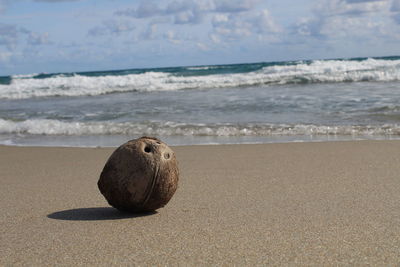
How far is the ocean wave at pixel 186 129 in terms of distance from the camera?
9.76 meters

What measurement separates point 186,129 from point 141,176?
6.63 m

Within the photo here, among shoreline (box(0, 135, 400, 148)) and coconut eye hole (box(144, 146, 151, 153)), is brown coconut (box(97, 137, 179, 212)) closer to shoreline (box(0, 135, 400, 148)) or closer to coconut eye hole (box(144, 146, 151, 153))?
coconut eye hole (box(144, 146, 151, 153))

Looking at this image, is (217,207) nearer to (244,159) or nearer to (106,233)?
(106,233)

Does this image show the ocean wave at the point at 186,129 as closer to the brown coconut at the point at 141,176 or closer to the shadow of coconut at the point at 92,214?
the shadow of coconut at the point at 92,214

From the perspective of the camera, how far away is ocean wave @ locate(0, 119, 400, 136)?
9.76m

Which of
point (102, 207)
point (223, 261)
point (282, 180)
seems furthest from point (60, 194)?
point (223, 261)

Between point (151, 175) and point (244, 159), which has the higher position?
point (151, 175)

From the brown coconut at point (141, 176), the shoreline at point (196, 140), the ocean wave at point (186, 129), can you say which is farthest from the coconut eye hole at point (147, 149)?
the ocean wave at point (186, 129)

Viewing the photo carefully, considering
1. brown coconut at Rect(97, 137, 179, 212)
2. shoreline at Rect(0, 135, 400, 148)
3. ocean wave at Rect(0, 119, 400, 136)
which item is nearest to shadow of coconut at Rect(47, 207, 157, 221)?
brown coconut at Rect(97, 137, 179, 212)

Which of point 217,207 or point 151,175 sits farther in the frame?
point 217,207

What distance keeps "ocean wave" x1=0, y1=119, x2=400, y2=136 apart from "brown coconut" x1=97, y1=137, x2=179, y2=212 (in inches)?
234

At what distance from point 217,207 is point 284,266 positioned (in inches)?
59.5

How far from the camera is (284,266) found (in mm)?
3014

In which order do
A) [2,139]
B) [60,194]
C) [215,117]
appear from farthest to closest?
1. [215,117]
2. [2,139]
3. [60,194]
